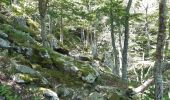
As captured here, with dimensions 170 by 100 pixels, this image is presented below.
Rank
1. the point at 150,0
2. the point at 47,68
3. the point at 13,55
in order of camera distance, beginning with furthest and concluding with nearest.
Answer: the point at 150,0 < the point at 47,68 < the point at 13,55

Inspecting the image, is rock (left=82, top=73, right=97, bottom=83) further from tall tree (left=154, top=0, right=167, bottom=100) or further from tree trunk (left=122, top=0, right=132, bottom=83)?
tree trunk (left=122, top=0, right=132, bottom=83)

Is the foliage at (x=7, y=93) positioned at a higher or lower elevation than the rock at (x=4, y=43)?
lower

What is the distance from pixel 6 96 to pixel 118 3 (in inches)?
421

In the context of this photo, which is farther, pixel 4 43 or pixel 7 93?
pixel 4 43

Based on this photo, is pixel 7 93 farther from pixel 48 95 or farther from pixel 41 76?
pixel 41 76

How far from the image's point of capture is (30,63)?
43.3ft

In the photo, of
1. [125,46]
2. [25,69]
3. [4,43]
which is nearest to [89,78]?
[25,69]

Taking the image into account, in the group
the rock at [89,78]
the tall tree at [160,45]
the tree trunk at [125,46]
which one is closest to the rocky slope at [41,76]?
the rock at [89,78]

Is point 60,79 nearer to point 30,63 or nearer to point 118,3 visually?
point 30,63

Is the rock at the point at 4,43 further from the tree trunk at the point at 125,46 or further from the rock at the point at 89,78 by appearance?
the tree trunk at the point at 125,46

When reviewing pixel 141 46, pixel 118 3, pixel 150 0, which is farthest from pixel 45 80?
pixel 141 46

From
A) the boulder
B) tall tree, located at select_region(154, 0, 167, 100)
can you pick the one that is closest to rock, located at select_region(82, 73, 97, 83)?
tall tree, located at select_region(154, 0, 167, 100)

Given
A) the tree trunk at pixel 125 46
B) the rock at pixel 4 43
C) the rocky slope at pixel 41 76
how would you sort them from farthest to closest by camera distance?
the tree trunk at pixel 125 46 < the rock at pixel 4 43 < the rocky slope at pixel 41 76

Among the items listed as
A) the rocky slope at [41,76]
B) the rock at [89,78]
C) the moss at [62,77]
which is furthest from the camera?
the rock at [89,78]
